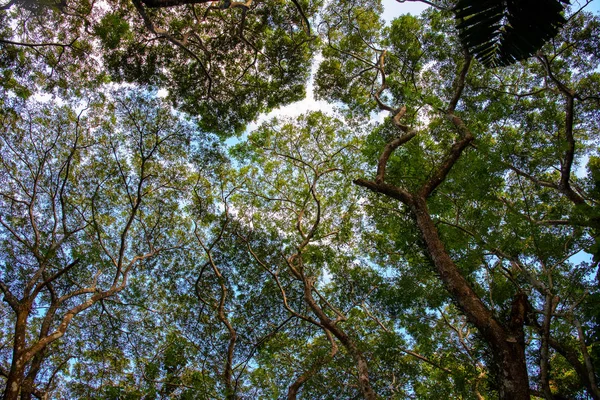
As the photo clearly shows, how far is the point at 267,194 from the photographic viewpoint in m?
13.0

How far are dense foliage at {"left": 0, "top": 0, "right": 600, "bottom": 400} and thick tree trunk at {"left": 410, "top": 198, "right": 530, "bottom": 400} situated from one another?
3.62m

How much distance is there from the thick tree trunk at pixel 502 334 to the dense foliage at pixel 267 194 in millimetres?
3624

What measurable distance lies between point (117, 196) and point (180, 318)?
494cm

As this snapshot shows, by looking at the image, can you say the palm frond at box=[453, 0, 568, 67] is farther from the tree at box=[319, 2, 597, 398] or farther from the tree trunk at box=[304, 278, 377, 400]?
the tree trunk at box=[304, 278, 377, 400]

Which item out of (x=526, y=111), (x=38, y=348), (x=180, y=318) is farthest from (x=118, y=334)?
(x=526, y=111)

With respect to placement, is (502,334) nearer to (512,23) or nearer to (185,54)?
(512,23)

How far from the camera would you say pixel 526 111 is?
37.6 ft

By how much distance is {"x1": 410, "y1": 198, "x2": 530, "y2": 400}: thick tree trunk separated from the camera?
367 cm

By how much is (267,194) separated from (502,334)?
9.94m

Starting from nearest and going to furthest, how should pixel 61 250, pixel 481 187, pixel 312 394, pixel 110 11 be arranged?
pixel 481 187 → pixel 110 11 → pixel 312 394 → pixel 61 250

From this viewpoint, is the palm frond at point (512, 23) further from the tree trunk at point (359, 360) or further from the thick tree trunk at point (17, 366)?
the thick tree trunk at point (17, 366)

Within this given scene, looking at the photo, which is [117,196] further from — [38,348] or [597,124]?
[597,124]

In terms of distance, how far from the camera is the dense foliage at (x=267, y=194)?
30.9ft

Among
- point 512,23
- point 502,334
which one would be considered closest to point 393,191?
point 502,334
